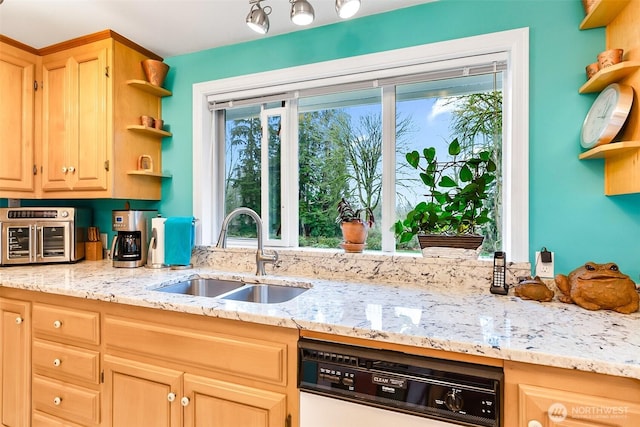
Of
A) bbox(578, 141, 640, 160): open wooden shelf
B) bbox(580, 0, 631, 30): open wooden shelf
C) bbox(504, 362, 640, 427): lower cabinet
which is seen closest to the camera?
bbox(504, 362, 640, 427): lower cabinet

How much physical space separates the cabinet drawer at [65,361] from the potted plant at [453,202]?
1530mm

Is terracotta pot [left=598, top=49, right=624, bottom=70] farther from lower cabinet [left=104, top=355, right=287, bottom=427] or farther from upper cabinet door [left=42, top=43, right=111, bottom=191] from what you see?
upper cabinet door [left=42, top=43, right=111, bottom=191]

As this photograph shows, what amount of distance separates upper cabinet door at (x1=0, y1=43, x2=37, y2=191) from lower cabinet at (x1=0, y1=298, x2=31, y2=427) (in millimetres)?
812

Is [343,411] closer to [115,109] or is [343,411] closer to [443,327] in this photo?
[443,327]

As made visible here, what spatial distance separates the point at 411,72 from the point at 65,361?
218 centimetres

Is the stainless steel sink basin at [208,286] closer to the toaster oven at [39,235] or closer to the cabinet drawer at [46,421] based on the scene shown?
the cabinet drawer at [46,421]

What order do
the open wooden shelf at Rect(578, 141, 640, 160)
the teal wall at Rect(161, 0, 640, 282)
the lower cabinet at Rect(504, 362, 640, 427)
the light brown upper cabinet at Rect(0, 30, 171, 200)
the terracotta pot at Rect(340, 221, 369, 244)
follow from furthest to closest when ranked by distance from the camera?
1. the light brown upper cabinet at Rect(0, 30, 171, 200)
2. the terracotta pot at Rect(340, 221, 369, 244)
3. the teal wall at Rect(161, 0, 640, 282)
4. the open wooden shelf at Rect(578, 141, 640, 160)
5. the lower cabinet at Rect(504, 362, 640, 427)

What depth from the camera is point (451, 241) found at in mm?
1507

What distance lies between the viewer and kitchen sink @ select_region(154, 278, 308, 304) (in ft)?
5.32

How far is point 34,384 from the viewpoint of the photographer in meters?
1.57

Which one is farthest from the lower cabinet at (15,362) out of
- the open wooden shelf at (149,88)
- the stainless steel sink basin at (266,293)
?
the open wooden shelf at (149,88)

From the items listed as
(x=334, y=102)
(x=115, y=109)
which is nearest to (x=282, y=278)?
(x=334, y=102)

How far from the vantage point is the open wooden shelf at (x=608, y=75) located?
1.11 metres

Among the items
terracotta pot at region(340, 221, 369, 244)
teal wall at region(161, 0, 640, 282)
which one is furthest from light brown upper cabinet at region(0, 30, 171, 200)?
teal wall at region(161, 0, 640, 282)
